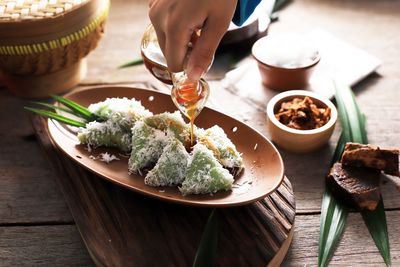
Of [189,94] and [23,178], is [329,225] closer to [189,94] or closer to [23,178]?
[189,94]

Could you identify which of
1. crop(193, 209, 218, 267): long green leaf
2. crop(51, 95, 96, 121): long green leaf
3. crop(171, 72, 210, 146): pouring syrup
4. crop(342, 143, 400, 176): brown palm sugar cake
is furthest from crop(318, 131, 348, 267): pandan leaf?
crop(51, 95, 96, 121): long green leaf

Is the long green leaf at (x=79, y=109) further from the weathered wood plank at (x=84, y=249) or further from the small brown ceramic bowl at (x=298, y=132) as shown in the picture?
the small brown ceramic bowl at (x=298, y=132)

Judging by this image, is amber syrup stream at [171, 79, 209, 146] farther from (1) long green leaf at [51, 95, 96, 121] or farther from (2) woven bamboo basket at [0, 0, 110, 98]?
(2) woven bamboo basket at [0, 0, 110, 98]

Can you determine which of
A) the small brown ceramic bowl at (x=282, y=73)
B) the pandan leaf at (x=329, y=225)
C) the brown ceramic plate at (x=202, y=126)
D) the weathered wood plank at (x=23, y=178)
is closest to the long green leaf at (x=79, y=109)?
the brown ceramic plate at (x=202, y=126)

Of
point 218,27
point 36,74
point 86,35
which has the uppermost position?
point 218,27

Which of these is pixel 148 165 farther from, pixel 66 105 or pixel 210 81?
pixel 210 81

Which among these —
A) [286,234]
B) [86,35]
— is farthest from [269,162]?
[86,35]

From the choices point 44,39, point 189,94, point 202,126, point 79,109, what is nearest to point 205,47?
point 189,94
